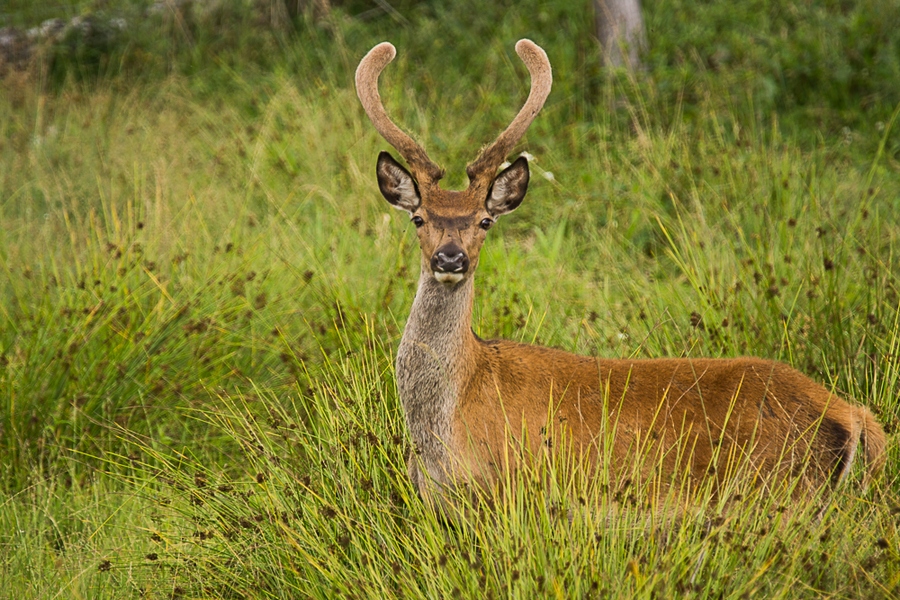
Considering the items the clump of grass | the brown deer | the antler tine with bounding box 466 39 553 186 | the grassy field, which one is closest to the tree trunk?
the grassy field

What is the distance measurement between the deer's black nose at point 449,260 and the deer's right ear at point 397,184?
39 centimetres

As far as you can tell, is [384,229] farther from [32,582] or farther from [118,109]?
[118,109]

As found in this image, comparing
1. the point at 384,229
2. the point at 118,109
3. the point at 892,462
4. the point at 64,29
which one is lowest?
the point at 892,462

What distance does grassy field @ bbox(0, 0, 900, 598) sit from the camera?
361 cm

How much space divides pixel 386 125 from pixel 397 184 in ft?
0.83

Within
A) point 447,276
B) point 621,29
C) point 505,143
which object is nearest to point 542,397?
point 447,276

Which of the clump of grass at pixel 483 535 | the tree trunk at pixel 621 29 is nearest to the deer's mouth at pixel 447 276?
the clump of grass at pixel 483 535

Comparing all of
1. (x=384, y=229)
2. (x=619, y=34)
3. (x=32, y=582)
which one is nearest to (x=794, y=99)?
(x=619, y=34)

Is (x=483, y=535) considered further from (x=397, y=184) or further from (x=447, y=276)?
(x=397, y=184)

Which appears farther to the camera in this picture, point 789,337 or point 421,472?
point 789,337

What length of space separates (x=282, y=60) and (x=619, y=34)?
3348 millimetres

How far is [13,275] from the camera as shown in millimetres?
5898

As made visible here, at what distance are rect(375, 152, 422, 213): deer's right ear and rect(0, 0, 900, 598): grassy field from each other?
2.17ft

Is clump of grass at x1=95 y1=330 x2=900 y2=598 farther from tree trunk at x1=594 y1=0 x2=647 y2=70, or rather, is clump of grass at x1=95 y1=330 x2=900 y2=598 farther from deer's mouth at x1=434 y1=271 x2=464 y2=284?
tree trunk at x1=594 y1=0 x2=647 y2=70
